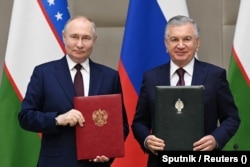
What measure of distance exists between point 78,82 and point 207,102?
0.51 metres

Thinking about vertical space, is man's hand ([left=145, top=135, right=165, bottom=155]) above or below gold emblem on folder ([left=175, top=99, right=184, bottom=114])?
below

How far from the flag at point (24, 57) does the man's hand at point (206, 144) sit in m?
1.17

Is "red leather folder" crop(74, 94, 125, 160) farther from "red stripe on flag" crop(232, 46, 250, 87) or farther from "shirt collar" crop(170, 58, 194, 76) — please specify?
"red stripe on flag" crop(232, 46, 250, 87)

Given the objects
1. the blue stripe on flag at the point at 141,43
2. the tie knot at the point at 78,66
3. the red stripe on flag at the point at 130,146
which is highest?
the blue stripe on flag at the point at 141,43

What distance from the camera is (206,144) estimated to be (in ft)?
6.68

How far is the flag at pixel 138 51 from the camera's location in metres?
2.87

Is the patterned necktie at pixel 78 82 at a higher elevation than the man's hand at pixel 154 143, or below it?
higher

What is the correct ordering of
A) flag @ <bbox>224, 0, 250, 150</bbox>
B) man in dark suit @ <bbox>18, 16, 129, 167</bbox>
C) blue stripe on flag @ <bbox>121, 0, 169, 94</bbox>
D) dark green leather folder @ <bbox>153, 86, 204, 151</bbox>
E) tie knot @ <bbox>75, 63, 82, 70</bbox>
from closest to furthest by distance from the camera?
1. dark green leather folder @ <bbox>153, 86, 204, 151</bbox>
2. man in dark suit @ <bbox>18, 16, 129, 167</bbox>
3. tie knot @ <bbox>75, 63, 82, 70</bbox>
4. flag @ <bbox>224, 0, 250, 150</bbox>
5. blue stripe on flag @ <bbox>121, 0, 169, 94</bbox>

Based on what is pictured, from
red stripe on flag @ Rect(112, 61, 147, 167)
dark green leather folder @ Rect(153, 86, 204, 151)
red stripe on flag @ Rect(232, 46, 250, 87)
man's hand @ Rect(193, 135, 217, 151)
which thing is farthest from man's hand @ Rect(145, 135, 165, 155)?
red stripe on flag @ Rect(232, 46, 250, 87)

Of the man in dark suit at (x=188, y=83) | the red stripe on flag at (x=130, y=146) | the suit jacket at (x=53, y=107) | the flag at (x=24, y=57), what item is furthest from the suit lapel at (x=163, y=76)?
the flag at (x=24, y=57)

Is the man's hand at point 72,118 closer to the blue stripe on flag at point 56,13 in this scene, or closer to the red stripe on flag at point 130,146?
the red stripe on flag at point 130,146

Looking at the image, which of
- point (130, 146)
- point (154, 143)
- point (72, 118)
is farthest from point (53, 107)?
point (130, 146)

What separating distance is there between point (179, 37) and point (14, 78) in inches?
44.2

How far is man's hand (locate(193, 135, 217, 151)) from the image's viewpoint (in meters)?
2.02
